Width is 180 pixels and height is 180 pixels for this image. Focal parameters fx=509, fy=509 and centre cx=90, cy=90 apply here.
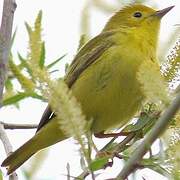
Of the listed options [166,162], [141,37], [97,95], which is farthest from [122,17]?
[166,162]

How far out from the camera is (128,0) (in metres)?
2.29

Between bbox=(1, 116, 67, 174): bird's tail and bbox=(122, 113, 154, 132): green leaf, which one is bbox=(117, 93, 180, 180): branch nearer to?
bbox=(122, 113, 154, 132): green leaf

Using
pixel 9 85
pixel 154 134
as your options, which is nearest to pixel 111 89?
pixel 9 85

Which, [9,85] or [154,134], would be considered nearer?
[154,134]

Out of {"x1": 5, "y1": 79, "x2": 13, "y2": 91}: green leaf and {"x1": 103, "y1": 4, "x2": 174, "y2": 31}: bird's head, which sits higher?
{"x1": 103, "y1": 4, "x2": 174, "y2": 31}: bird's head

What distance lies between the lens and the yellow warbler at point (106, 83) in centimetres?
391

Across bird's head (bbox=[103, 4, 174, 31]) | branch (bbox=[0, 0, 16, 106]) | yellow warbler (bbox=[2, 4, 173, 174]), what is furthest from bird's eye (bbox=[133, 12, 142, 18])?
branch (bbox=[0, 0, 16, 106])

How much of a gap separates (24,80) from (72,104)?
124cm

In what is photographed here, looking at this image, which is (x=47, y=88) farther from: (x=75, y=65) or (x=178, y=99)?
(x=75, y=65)

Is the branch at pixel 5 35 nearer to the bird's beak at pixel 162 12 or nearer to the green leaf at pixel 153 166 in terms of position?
the green leaf at pixel 153 166

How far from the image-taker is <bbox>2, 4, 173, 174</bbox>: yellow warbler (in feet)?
12.8

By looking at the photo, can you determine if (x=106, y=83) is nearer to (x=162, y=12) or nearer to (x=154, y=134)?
(x=162, y=12)

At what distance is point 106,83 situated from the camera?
3.96 metres

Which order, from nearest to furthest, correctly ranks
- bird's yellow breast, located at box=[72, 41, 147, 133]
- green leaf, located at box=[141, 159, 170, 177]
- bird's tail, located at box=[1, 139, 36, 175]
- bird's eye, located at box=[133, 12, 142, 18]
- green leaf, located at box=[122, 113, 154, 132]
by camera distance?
green leaf, located at box=[141, 159, 170, 177], green leaf, located at box=[122, 113, 154, 132], bird's tail, located at box=[1, 139, 36, 175], bird's yellow breast, located at box=[72, 41, 147, 133], bird's eye, located at box=[133, 12, 142, 18]
